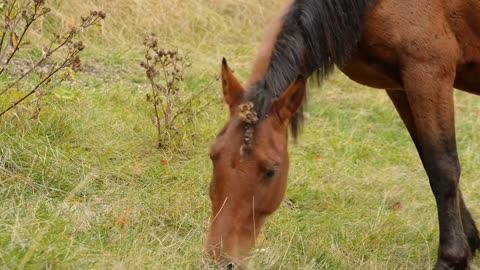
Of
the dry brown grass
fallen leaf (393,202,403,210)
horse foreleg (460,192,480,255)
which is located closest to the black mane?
horse foreleg (460,192,480,255)

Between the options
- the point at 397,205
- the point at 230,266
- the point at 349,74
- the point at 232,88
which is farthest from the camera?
the point at 397,205

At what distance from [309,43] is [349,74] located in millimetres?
580

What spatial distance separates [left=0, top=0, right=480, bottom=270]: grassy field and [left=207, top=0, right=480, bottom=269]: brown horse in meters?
0.24

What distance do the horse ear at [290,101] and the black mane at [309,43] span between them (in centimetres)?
4

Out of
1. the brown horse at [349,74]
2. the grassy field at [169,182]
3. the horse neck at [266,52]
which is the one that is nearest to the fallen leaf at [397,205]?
the grassy field at [169,182]

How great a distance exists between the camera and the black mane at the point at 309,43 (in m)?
3.77

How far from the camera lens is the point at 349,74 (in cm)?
448

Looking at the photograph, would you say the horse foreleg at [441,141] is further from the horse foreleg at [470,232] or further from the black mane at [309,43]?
the horse foreleg at [470,232]

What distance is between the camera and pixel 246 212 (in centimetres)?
356

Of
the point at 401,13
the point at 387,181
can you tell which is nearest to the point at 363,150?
the point at 387,181

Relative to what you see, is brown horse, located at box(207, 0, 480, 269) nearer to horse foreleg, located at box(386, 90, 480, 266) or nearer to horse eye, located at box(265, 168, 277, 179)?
horse eye, located at box(265, 168, 277, 179)

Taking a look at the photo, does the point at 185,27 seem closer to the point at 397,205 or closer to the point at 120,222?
the point at 397,205


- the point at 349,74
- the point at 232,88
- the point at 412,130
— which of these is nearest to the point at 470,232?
the point at 412,130

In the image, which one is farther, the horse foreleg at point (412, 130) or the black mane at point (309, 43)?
the horse foreleg at point (412, 130)
